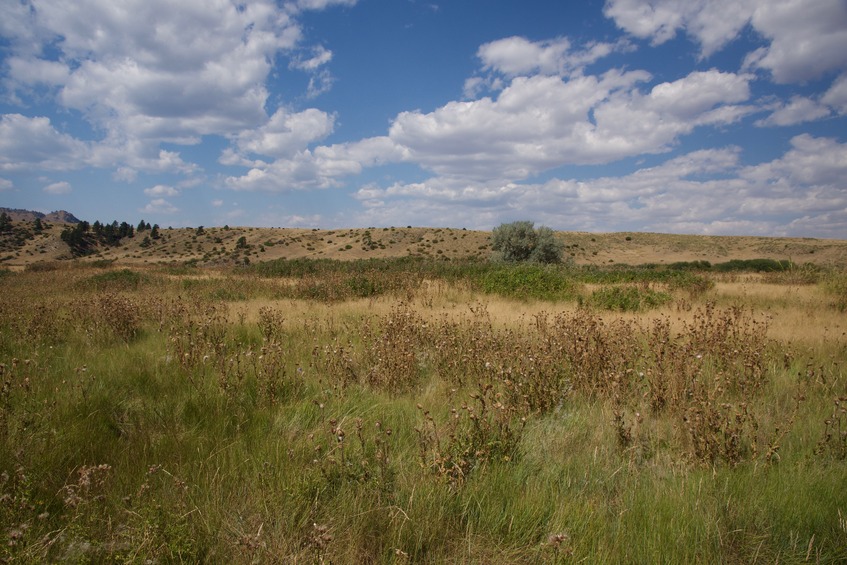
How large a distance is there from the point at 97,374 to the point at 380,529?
4388 mm

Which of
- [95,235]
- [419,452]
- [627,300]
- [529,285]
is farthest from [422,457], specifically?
[95,235]

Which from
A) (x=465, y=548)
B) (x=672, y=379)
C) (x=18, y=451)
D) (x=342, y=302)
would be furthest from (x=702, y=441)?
(x=342, y=302)

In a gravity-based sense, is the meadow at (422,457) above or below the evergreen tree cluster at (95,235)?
below

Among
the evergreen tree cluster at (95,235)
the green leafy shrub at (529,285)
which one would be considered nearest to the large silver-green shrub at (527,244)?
the green leafy shrub at (529,285)

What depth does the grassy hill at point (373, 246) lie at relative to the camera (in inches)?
2351

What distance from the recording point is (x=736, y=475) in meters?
3.09

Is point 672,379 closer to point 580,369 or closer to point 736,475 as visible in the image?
point 580,369

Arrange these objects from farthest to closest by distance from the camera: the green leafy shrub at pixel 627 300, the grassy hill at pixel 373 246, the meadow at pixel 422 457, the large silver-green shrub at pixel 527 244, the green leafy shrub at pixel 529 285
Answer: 1. the grassy hill at pixel 373 246
2. the large silver-green shrub at pixel 527 244
3. the green leafy shrub at pixel 529 285
4. the green leafy shrub at pixel 627 300
5. the meadow at pixel 422 457

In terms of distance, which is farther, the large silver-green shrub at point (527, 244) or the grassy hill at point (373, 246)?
the grassy hill at point (373, 246)

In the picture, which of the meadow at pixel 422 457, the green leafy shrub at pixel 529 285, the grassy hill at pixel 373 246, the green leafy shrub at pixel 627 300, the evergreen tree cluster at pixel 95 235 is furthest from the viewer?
the evergreen tree cluster at pixel 95 235

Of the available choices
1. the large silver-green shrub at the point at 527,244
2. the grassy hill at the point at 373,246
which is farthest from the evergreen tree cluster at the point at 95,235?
the large silver-green shrub at the point at 527,244

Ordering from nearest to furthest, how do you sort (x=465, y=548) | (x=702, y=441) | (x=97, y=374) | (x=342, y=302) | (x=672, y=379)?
(x=465, y=548) < (x=702, y=441) < (x=672, y=379) < (x=97, y=374) < (x=342, y=302)

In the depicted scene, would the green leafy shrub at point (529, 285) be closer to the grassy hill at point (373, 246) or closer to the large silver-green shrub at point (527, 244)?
the large silver-green shrub at point (527, 244)

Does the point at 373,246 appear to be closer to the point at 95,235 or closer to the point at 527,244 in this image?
the point at 527,244
